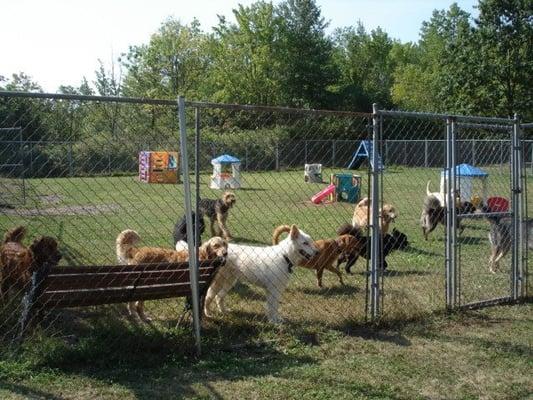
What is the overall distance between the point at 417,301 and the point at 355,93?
44164 mm

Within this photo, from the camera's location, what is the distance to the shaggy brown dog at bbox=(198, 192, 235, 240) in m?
10.9

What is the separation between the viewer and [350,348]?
497 cm

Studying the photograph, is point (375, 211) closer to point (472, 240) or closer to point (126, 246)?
point (126, 246)

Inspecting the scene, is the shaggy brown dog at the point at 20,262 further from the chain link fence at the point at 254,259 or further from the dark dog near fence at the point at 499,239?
the dark dog near fence at the point at 499,239

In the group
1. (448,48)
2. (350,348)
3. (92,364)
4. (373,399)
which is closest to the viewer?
(373,399)

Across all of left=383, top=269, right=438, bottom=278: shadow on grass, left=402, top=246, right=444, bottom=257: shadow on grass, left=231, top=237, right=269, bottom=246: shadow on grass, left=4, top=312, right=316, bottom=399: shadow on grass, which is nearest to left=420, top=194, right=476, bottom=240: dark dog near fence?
left=402, top=246, right=444, bottom=257: shadow on grass

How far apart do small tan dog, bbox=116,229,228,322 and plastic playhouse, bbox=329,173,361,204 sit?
10970 millimetres

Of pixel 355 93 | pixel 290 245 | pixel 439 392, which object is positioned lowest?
pixel 439 392

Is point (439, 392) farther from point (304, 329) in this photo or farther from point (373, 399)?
point (304, 329)

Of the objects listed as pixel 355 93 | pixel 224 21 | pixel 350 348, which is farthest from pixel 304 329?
pixel 224 21

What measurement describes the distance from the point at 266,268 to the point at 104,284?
1.71 meters

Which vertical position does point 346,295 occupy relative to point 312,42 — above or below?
below

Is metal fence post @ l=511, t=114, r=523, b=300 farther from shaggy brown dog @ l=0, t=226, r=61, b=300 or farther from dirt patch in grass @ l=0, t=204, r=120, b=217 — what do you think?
dirt patch in grass @ l=0, t=204, r=120, b=217

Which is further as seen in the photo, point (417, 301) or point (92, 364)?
point (417, 301)
